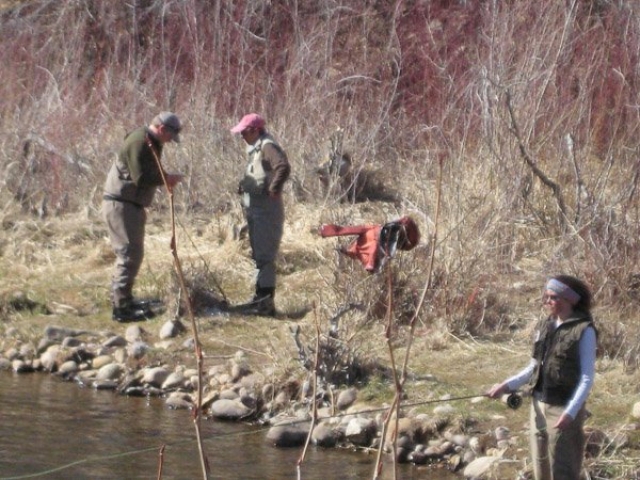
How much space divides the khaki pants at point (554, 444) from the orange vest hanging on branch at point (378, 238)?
187cm

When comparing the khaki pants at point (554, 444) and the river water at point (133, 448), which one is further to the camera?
the river water at point (133, 448)

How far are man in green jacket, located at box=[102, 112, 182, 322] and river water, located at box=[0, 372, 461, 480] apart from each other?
1326 millimetres

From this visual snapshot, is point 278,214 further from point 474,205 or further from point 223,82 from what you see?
point 223,82

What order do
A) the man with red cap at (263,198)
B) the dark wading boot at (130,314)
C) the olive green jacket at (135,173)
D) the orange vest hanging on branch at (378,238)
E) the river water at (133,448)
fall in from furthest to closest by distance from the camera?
the dark wading boot at (130,314), the man with red cap at (263,198), the olive green jacket at (135,173), the orange vest hanging on branch at (378,238), the river water at (133,448)

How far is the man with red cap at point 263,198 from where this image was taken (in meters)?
10.3

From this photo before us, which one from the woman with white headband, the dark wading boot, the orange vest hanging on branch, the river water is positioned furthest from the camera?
the dark wading boot

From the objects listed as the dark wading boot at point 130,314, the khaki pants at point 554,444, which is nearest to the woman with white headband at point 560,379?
the khaki pants at point 554,444

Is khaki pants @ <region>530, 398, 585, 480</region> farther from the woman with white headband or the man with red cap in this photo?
the man with red cap

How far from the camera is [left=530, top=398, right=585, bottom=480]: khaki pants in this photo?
6.27 m

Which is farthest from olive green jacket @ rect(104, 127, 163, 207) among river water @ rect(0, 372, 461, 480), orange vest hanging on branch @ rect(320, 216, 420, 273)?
orange vest hanging on branch @ rect(320, 216, 420, 273)

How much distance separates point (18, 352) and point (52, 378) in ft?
1.57

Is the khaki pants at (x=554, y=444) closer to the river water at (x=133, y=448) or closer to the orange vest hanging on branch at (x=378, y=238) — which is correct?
the river water at (x=133, y=448)

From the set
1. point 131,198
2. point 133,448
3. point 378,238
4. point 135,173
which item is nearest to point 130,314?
point 131,198

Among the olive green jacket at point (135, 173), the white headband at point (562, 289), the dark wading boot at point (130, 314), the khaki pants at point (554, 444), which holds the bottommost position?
the dark wading boot at point (130, 314)
